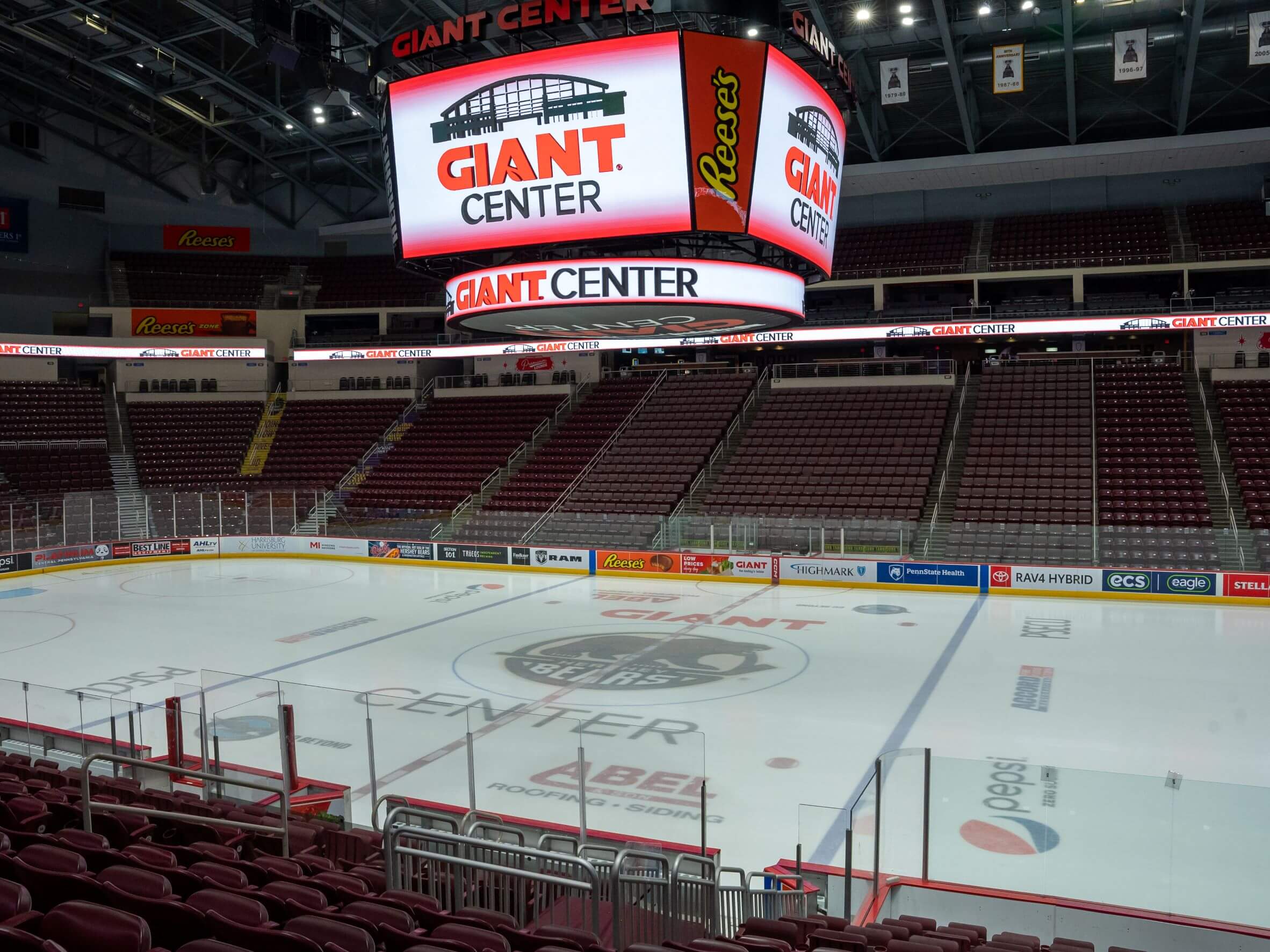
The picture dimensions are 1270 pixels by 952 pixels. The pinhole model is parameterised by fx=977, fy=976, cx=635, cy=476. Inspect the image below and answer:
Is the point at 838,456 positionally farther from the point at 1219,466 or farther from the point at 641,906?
the point at 641,906

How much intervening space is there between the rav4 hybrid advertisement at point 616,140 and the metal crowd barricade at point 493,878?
8.09m

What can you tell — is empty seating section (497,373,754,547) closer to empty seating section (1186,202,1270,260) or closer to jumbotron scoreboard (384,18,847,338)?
jumbotron scoreboard (384,18,847,338)

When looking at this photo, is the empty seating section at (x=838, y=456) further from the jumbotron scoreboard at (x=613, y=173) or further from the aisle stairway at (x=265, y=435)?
the aisle stairway at (x=265, y=435)

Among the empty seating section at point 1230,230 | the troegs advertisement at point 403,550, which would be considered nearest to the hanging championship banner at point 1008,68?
the empty seating section at point 1230,230

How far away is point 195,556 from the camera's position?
90.8 ft

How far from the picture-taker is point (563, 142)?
11930 millimetres

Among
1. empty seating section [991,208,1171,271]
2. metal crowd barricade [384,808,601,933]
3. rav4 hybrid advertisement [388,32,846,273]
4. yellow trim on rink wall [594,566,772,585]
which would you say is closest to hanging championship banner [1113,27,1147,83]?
empty seating section [991,208,1171,271]

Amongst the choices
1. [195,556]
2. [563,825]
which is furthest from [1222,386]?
[195,556]

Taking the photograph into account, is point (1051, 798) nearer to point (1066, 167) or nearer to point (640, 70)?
point (640, 70)

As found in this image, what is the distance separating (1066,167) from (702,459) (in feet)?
52.6

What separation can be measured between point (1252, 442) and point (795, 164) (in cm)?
1819

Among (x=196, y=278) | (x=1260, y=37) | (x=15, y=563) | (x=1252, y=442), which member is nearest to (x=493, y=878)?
(x=1260, y=37)

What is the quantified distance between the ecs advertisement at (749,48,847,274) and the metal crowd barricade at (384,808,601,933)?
8630mm

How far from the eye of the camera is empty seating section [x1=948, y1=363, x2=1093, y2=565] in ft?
67.8
